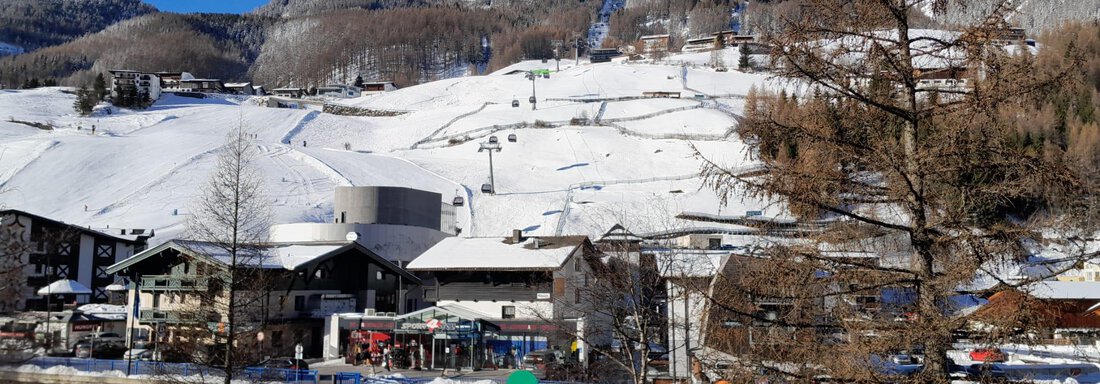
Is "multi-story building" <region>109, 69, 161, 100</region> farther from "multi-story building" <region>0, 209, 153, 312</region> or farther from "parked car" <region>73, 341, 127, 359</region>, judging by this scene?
"parked car" <region>73, 341, 127, 359</region>

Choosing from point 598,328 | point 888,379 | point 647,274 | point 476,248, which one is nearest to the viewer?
point 888,379

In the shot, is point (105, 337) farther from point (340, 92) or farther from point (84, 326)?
point (340, 92)

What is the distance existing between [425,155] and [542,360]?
65704 millimetres

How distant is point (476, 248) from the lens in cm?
3388

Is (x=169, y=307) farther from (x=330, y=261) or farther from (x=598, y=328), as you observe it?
(x=598, y=328)

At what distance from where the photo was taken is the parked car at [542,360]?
25.4m

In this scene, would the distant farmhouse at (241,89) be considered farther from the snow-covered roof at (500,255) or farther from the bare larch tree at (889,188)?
the bare larch tree at (889,188)

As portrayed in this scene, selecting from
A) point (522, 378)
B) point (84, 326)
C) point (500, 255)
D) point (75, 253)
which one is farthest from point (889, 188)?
point (75, 253)

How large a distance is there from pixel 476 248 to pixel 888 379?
2819 centimetres

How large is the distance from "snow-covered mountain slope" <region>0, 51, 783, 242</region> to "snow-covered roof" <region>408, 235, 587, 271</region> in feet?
24.9

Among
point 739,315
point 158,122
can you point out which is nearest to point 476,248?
point 739,315

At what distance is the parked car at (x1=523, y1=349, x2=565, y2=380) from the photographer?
25.4 m

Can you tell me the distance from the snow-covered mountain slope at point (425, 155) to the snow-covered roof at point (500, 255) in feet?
24.9

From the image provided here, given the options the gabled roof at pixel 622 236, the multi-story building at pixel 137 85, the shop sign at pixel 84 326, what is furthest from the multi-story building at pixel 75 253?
the multi-story building at pixel 137 85
